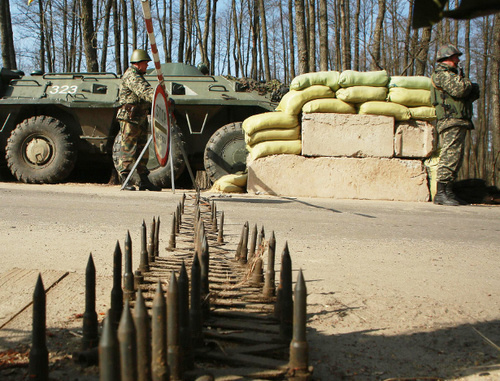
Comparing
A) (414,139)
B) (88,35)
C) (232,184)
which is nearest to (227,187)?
(232,184)

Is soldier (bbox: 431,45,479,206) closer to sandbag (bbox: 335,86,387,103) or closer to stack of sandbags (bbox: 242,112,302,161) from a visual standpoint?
sandbag (bbox: 335,86,387,103)

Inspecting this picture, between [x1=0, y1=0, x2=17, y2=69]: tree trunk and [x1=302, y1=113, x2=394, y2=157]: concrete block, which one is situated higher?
[x1=0, y1=0, x2=17, y2=69]: tree trunk

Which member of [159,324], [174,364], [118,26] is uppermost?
[118,26]

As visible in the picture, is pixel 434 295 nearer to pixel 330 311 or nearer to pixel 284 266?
pixel 330 311

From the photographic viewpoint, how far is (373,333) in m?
2.03

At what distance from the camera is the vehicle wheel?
9266 mm

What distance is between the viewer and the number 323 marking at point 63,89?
1024 centimetres

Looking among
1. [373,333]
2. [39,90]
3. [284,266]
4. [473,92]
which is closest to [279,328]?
[284,266]

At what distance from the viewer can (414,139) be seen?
8258 mm

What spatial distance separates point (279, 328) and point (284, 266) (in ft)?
0.67

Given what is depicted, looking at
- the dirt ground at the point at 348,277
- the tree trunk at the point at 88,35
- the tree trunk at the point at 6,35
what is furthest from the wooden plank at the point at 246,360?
the tree trunk at the point at 6,35

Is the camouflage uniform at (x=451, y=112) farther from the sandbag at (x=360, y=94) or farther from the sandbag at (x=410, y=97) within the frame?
the sandbag at (x=360, y=94)

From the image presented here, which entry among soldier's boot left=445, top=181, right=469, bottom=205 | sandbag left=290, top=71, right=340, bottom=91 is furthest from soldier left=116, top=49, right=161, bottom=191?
soldier's boot left=445, top=181, right=469, bottom=205

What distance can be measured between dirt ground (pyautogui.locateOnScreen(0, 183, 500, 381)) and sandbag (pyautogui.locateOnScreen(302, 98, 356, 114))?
2.60m
